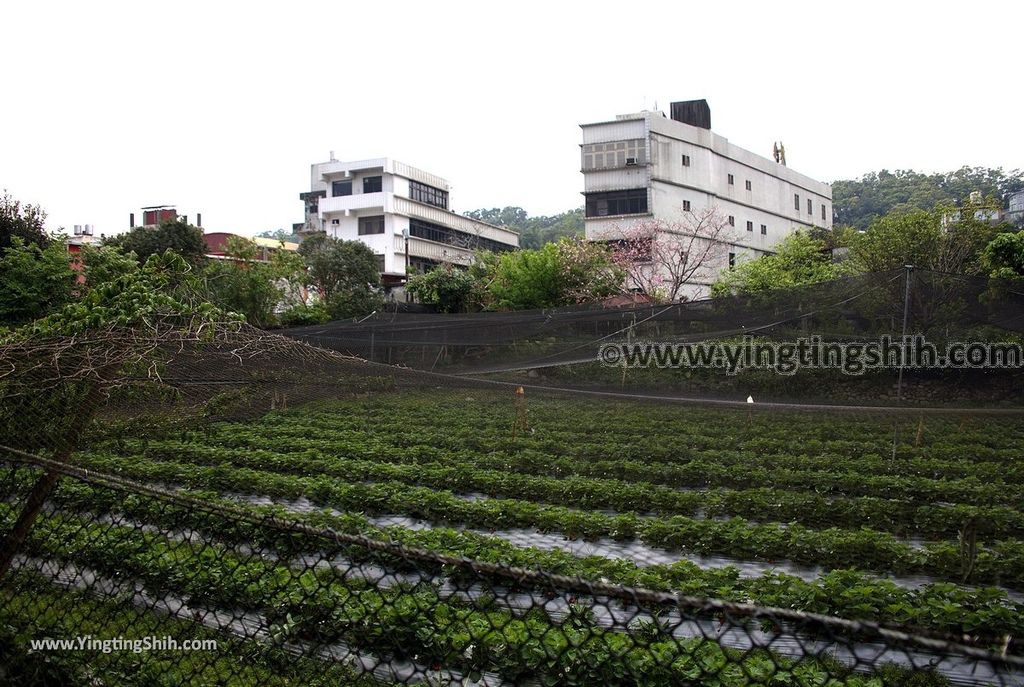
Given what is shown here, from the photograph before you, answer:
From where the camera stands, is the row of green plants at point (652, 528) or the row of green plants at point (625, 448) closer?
the row of green plants at point (652, 528)

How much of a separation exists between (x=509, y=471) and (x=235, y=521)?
6.71 m

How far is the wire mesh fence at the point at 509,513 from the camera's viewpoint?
3205 mm

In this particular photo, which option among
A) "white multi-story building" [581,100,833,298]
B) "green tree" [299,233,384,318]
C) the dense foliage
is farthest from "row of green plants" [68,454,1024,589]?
"white multi-story building" [581,100,833,298]

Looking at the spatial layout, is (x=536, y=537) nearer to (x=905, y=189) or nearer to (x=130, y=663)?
(x=130, y=663)

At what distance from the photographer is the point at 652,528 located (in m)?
6.38

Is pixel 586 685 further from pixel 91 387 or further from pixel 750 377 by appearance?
pixel 750 377

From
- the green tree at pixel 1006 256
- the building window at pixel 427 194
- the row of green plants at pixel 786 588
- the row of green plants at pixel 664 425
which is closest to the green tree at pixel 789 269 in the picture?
the green tree at pixel 1006 256

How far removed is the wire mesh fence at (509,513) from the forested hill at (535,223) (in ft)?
100

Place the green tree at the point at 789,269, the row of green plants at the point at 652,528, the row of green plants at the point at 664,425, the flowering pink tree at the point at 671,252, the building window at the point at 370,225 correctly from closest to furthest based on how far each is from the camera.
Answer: the row of green plants at the point at 652,528, the row of green plants at the point at 664,425, the green tree at the point at 789,269, the flowering pink tree at the point at 671,252, the building window at the point at 370,225

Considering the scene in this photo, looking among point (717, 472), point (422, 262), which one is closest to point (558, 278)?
point (717, 472)

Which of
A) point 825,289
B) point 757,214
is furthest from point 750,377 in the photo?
point 757,214

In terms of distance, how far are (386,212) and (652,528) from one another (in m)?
33.6

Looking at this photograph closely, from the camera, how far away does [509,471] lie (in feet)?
30.2

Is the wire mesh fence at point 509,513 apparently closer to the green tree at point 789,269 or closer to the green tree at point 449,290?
the green tree at point 449,290
